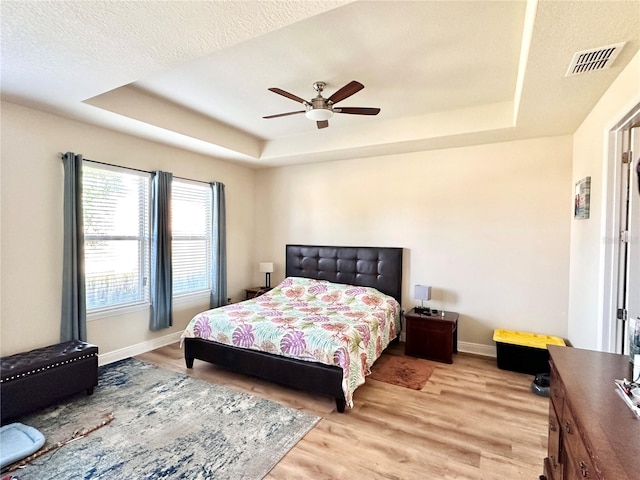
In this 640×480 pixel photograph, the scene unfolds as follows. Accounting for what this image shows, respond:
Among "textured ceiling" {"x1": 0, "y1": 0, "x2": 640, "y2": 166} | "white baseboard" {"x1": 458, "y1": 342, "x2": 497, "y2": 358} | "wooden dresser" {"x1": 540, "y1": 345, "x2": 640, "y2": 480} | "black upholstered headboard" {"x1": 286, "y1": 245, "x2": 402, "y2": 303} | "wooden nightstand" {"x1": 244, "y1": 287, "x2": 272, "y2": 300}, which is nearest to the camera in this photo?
"wooden dresser" {"x1": 540, "y1": 345, "x2": 640, "y2": 480}

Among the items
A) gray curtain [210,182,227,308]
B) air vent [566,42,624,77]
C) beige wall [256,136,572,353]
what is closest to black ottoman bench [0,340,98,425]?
gray curtain [210,182,227,308]

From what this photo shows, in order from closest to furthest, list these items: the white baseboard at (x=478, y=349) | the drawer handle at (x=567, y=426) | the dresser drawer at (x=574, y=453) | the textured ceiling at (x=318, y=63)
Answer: the dresser drawer at (x=574, y=453), the drawer handle at (x=567, y=426), the textured ceiling at (x=318, y=63), the white baseboard at (x=478, y=349)

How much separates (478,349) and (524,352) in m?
0.68

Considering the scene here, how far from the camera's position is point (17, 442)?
2.26m

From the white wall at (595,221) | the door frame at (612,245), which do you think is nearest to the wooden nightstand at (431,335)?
the white wall at (595,221)

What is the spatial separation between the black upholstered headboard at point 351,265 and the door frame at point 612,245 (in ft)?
7.56

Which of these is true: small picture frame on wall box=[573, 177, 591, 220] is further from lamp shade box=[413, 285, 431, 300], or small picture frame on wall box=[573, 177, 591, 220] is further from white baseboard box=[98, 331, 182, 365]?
white baseboard box=[98, 331, 182, 365]

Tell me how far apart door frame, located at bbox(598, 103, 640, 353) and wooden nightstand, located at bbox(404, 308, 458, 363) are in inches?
59.3

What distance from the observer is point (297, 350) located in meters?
2.98

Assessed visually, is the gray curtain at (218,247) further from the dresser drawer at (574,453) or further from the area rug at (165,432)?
the dresser drawer at (574,453)

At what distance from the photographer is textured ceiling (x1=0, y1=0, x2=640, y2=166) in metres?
1.77

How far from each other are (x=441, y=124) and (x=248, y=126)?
253 centimetres

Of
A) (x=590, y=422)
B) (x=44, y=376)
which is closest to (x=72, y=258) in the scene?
A: (x=44, y=376)

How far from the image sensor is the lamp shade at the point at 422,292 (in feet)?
13.5
